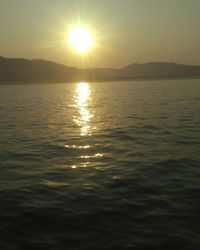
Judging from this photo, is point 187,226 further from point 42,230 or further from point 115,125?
point 115,125

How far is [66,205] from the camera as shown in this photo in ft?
43.2

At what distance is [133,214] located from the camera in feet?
40.1

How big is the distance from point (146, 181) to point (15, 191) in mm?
5781

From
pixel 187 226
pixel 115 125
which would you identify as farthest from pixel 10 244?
pixel 115 125

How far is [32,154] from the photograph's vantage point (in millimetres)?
21625

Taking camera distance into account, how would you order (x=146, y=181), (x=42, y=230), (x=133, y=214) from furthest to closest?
(x=146, y=181) → (x=133, y=214) → (x=42, y=230)

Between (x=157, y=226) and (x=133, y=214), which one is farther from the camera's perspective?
(x=133, y=214)

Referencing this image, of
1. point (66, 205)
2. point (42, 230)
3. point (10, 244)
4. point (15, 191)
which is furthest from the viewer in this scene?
point (15, 191)

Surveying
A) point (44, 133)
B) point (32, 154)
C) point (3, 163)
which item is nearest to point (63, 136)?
point (44, 133)

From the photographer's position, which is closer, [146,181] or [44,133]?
[146,181]

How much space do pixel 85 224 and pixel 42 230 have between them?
1423 millimetres

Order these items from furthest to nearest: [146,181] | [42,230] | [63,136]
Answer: [63,136] < [146,181] < [42,230]

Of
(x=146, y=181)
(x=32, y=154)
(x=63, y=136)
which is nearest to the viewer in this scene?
(x=146, y=181)

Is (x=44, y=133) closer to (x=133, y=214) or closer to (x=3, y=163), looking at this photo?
(x=3, y=163)
